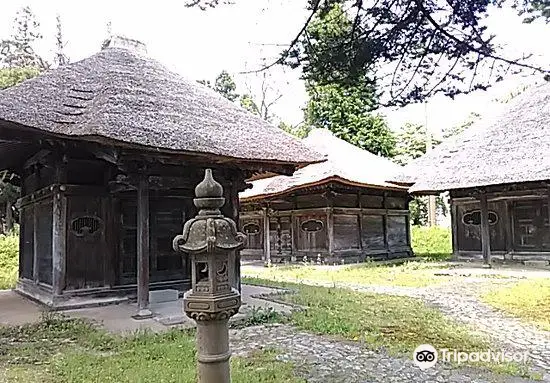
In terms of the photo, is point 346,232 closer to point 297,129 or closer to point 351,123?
point 351,123

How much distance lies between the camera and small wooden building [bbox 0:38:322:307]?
7289 millimetres

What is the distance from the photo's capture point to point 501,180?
45.0ft

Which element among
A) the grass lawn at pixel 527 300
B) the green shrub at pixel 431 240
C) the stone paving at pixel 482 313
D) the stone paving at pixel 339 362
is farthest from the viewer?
the green shrub at pixel 431 240

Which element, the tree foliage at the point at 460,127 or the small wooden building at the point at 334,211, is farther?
the tree foliage at the point at 460,127

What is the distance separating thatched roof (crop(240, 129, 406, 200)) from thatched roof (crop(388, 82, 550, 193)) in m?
1.14

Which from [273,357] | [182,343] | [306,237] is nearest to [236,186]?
[182,343]

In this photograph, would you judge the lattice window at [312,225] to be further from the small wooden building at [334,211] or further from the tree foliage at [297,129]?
the tree foliage at [297,129]

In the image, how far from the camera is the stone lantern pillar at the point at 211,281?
9.69 ft

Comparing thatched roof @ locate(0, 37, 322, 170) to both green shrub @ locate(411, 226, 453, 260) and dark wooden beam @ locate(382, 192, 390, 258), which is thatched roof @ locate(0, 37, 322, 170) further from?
green shrub @ locate(411, 226, 453, 260)

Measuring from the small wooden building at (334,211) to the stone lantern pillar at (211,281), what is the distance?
12113mm

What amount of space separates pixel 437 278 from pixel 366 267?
3.18 metres

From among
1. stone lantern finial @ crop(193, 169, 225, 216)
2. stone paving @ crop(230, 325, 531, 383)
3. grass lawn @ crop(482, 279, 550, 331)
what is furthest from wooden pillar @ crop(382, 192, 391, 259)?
stone lantern finial @ crop(193, 169, 225, 216)

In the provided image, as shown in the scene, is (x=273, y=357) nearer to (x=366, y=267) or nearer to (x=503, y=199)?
(x=366, y=267)

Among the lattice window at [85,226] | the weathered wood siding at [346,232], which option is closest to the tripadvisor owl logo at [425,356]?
the lattice window at [85,226]
